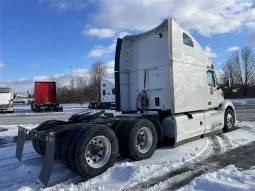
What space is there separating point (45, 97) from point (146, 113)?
2442 centimetres

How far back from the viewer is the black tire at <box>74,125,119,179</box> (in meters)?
5.23

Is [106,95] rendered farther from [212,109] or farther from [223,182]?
[223,182]

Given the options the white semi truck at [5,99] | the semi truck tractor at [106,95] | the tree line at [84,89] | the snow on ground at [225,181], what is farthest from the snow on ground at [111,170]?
the tree line at [84,89]

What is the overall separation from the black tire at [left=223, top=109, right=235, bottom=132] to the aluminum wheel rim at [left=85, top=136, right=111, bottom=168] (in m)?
6.05

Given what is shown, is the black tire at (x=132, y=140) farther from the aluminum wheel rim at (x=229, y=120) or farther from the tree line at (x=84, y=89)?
the tree line at (x=84, y=89)

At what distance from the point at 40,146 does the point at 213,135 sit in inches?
238

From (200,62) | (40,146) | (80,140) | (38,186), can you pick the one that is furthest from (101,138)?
(200,62)

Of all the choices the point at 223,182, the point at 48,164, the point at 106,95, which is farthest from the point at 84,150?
the point at 106,95

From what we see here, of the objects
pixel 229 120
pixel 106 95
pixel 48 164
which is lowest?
pixel 48 164

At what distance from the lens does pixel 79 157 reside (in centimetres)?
524

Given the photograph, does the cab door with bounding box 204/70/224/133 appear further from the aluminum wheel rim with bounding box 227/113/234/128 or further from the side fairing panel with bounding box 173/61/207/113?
the aluminum wheel rim with bounding box 227/113/234/128

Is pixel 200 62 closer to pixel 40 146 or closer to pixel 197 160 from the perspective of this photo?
pixel 197 160

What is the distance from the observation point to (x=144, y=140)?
6.86m

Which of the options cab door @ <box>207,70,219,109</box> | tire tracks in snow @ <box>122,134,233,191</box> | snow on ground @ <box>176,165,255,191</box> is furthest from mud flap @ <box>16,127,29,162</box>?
cab door @ <box>207,70,219,109</box>
